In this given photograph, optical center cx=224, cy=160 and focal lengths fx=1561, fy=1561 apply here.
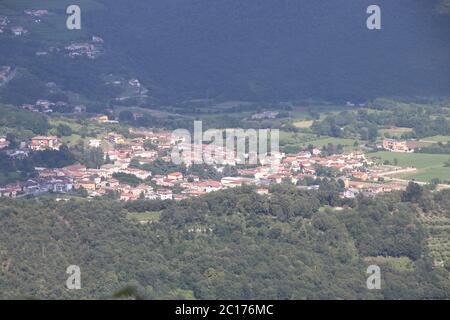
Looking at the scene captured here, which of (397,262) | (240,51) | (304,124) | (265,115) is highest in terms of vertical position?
(240,51)

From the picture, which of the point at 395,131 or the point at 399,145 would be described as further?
the point at 395,131

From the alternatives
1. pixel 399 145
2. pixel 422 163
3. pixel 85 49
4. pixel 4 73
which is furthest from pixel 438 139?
pixel 85 49

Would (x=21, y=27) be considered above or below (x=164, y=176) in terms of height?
above

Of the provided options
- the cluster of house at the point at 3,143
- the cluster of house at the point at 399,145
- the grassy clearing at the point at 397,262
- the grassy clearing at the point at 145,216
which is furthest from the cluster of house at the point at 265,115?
the grassy clearing at the point at 397,262

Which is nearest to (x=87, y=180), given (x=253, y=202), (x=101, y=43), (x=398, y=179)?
(x=398, y=179)

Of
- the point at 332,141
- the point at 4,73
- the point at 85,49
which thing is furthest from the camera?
the point at 85,49

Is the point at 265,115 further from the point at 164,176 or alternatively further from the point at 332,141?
the point at 164,176
